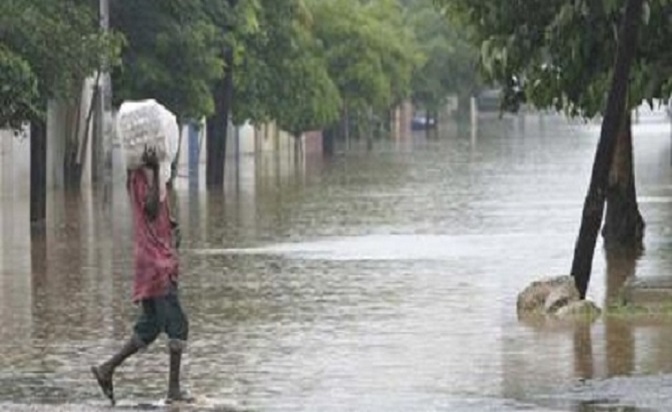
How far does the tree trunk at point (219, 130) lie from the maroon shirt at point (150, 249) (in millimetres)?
39578

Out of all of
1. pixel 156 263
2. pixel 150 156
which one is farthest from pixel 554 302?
pixel 150 156

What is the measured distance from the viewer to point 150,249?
12336 mm

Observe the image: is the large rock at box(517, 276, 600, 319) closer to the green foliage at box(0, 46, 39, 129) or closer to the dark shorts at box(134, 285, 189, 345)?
the dark shorts at box(134, 285, 189, 345)

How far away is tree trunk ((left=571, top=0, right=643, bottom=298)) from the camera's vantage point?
17.3 m

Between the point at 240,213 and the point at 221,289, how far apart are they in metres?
17.0

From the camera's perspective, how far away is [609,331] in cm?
1614

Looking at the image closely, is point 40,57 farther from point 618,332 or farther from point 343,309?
point 618,332

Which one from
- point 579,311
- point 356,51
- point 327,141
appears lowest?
point 579,311

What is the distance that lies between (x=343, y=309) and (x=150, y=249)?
21.1ft

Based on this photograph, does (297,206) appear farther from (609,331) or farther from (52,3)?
(609,331)

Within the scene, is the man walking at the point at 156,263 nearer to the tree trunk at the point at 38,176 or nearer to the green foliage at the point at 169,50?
the tree trunk at the point at 38,176

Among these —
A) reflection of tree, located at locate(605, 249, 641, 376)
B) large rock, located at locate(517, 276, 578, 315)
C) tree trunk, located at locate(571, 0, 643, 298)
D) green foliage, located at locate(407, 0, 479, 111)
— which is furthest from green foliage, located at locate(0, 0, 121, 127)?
green foliage, located at locate(407, 0, 479, 111)

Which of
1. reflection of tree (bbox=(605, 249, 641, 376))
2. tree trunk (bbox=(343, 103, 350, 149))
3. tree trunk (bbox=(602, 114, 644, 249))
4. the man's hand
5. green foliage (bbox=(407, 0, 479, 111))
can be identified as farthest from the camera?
green foliage (bbox=(407, 0, 479, 111))

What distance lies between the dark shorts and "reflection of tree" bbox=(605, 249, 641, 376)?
3003 millimetres
